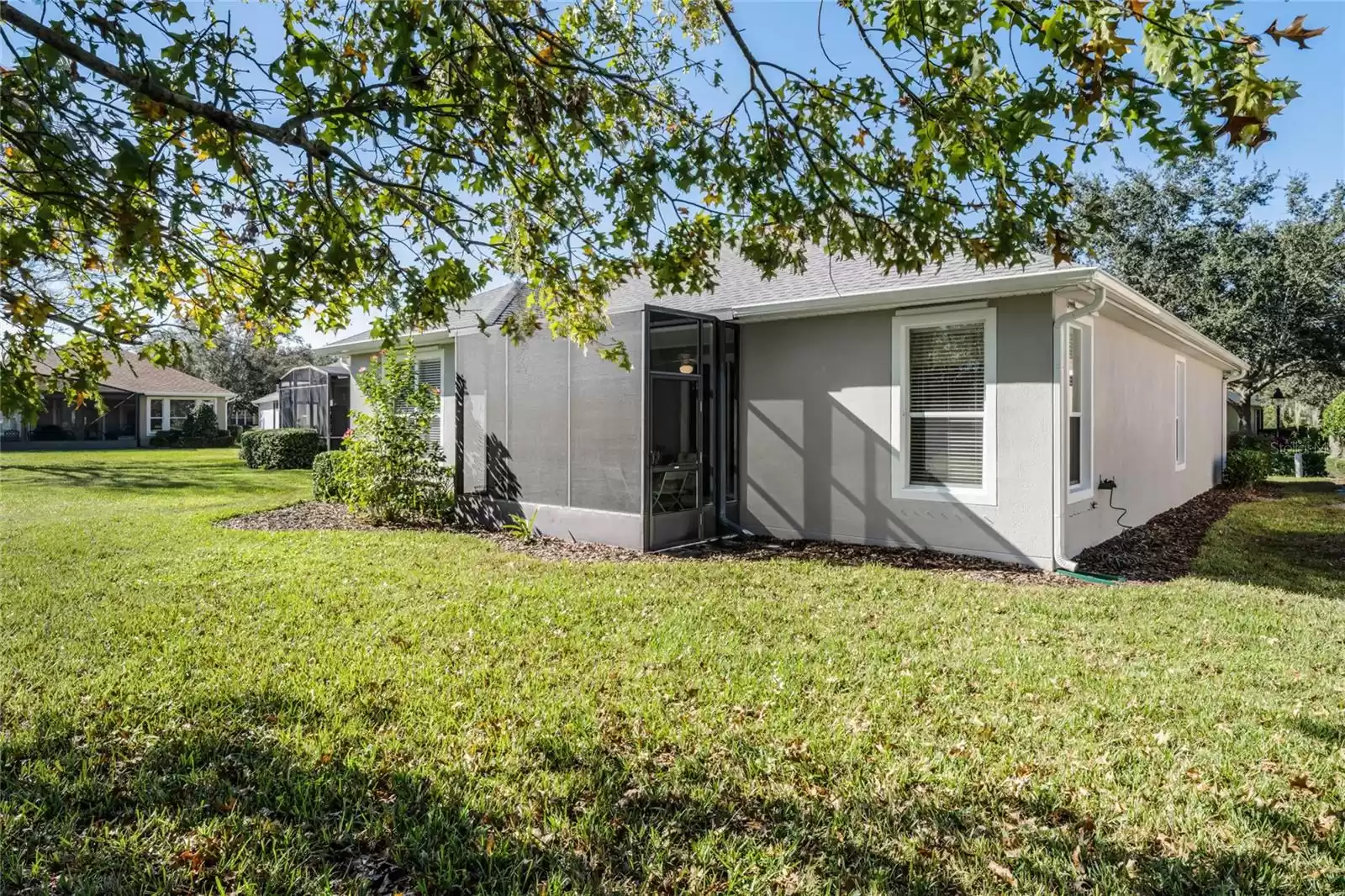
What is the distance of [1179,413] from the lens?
43.0 feet

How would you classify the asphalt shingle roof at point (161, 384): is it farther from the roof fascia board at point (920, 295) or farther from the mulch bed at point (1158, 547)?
the mulch bed at point (1158, 547)

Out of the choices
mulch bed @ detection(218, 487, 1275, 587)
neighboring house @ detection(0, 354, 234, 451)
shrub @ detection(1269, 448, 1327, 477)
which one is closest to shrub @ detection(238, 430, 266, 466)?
neighboring house @ detection(0, 354, 234, 451)

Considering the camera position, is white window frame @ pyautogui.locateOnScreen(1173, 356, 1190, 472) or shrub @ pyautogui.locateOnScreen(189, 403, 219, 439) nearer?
white window frame @ pyautogui.locateOnScreen(1173, 356, 1190, 472)

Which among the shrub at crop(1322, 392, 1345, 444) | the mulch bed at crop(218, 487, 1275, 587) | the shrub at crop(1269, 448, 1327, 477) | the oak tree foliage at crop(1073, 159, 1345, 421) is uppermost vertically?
the oak tree foliage at crop(1073, 159, 1345, 421)

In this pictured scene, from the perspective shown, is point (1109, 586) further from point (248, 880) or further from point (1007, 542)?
point (248, 880)

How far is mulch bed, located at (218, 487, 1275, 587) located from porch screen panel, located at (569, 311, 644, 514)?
67 cm

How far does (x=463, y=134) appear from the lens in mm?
4949

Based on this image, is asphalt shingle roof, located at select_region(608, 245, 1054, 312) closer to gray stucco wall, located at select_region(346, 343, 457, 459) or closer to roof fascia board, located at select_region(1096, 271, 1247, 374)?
roof fascia board, located at select_region(1096, 271, 1247, 374)

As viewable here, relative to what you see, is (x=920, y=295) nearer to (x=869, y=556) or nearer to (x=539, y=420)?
(x=869, y=556)

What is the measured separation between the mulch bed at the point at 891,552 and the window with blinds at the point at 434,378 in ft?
5.82

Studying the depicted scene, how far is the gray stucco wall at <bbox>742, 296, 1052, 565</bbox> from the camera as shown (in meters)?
7.28

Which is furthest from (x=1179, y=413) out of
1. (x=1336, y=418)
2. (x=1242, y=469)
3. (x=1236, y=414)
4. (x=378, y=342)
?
(x=1236, y=414)

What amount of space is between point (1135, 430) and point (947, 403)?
4249 mm

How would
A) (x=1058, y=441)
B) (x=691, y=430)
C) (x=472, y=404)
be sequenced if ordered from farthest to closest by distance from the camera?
(x=472, y=404) < (x=691, y=430) < (x=1058, y=441)
